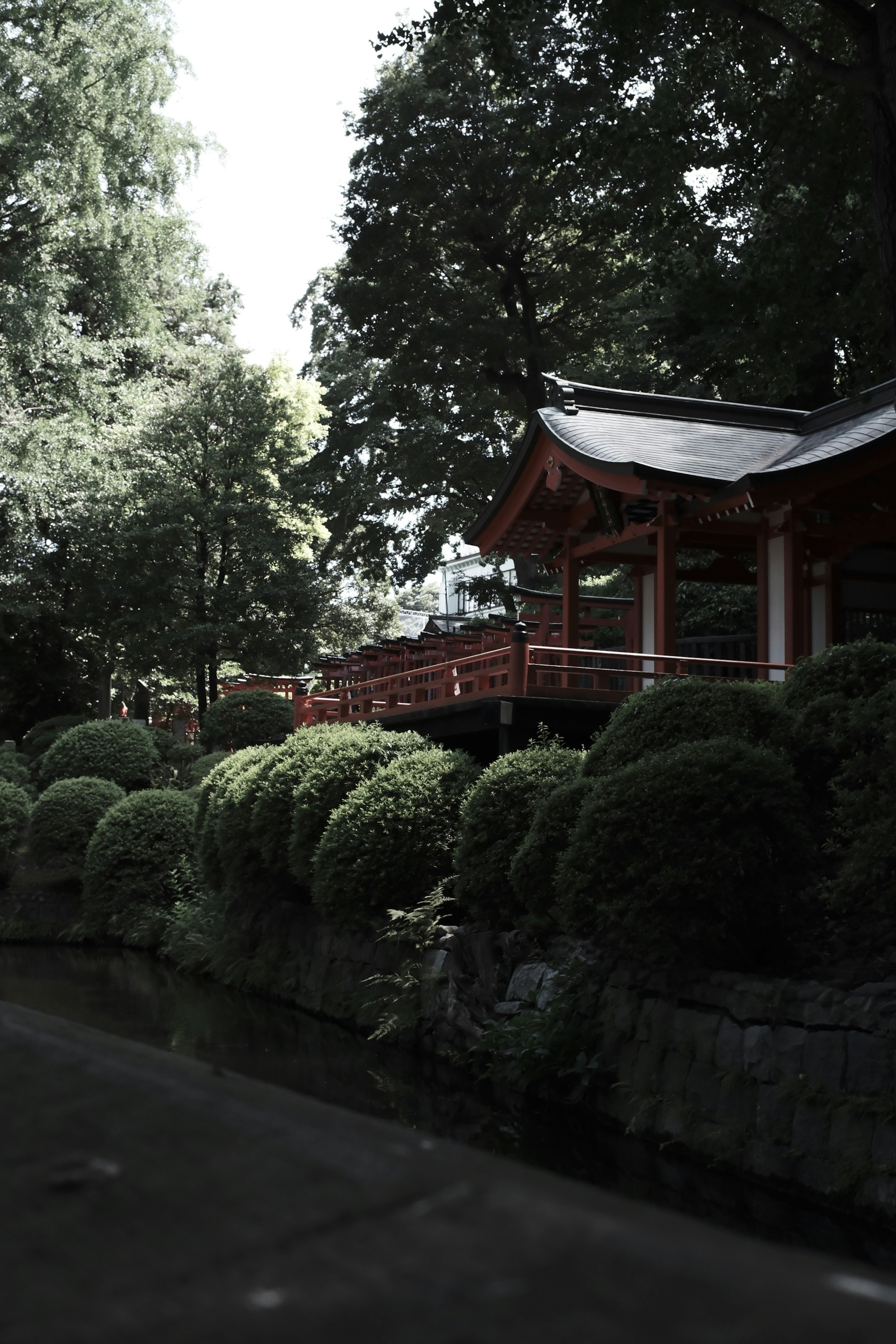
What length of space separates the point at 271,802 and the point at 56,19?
20739 mm

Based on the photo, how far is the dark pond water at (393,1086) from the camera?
6453mm

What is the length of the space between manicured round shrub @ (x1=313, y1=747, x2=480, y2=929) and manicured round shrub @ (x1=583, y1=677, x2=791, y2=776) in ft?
7.35

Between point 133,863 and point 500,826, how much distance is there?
8.19m

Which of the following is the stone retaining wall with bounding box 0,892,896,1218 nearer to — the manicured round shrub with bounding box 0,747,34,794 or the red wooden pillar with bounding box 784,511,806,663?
the red wooden pillar with bounding box 784,511,806,663

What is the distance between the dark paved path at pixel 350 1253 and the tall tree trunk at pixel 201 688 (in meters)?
24.4

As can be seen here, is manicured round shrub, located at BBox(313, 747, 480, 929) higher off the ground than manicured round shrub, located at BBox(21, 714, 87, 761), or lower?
lower

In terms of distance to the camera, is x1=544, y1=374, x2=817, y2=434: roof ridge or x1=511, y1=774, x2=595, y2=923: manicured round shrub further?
x1=544, y1=374, x2=817, y2=434: roof ridge

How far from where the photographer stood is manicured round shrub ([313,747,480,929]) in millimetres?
11219

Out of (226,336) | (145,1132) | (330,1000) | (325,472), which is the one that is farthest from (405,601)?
(145,1132)

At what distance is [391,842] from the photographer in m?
11.2

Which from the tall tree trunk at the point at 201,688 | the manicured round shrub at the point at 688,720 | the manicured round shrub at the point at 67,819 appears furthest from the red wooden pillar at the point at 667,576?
the tall tree trunk at the point at 201,688

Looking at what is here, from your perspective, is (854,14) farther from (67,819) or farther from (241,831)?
(67,819)

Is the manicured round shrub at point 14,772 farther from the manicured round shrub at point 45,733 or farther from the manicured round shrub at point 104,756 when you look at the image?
the manicured round shrub at point 45,733

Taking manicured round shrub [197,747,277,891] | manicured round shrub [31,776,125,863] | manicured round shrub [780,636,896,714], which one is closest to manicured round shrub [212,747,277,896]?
manicured round shrub [197,747,277,891]
